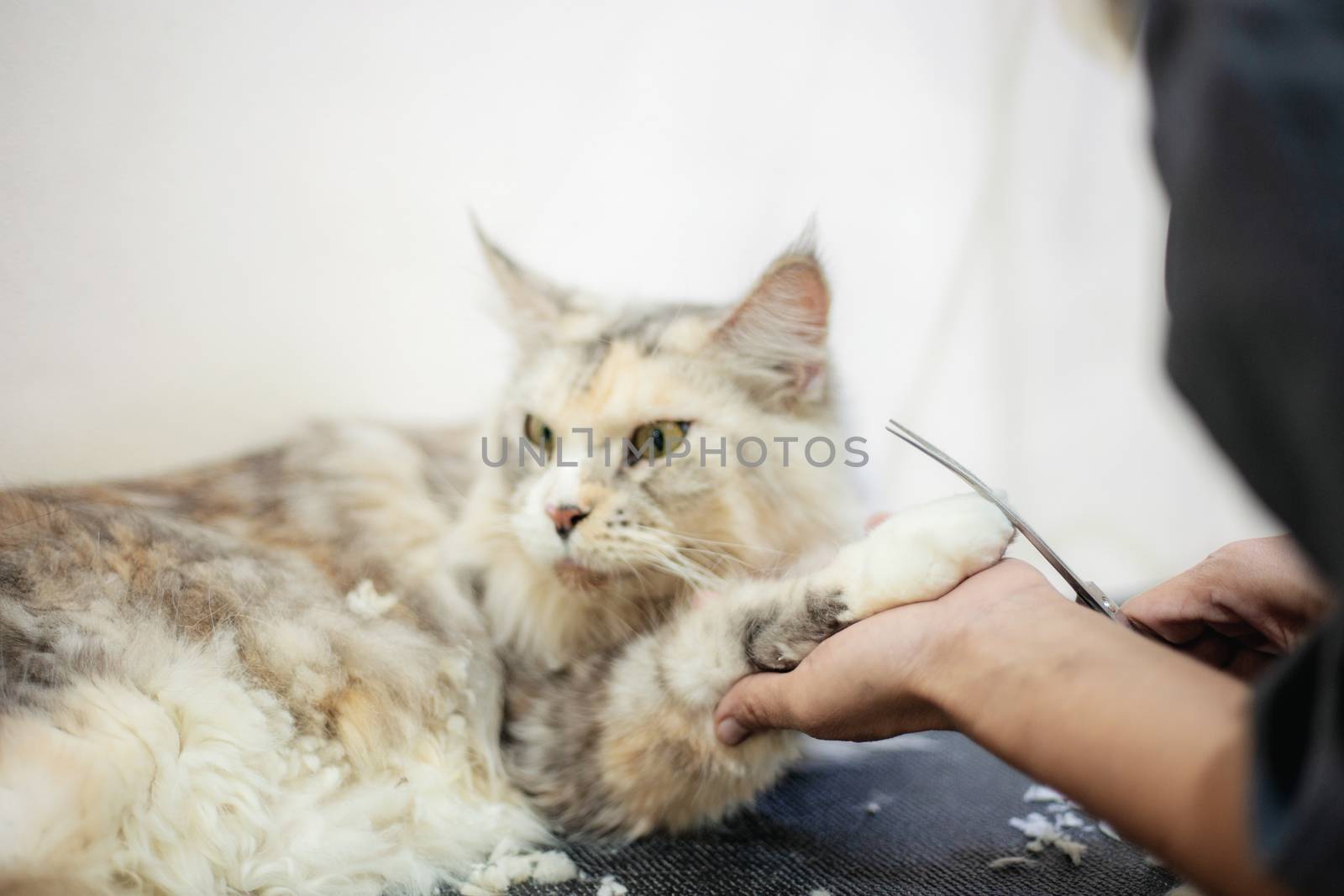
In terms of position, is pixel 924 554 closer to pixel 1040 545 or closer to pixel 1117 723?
pixel 1040 545

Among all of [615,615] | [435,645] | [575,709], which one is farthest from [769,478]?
[435,645]

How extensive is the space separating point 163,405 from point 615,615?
0.79 meters

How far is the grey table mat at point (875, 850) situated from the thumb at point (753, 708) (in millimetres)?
186

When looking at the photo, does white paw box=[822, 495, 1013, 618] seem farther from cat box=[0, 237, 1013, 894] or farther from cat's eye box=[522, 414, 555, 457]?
cat's eye box=[522, 414, 555, 457]

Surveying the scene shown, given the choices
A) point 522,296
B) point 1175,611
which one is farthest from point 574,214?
point 1175,611

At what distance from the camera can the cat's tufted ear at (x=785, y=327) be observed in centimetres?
119

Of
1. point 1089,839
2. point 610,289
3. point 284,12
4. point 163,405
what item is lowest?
point 1089,839

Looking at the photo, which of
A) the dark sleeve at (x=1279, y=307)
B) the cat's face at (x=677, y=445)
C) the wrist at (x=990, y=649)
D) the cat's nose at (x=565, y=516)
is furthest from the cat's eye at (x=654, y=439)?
the dark sleeve at (x=1279, y=307)

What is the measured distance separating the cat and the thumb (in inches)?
1.1

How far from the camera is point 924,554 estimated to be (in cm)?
90

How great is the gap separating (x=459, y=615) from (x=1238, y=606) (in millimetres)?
1076

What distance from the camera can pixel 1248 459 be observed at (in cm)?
50

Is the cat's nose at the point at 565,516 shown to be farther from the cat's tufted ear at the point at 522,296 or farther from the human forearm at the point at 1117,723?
the human forearm at the point at 1117,723

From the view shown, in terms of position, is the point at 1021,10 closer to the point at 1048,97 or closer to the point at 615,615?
the point at 1048,97
